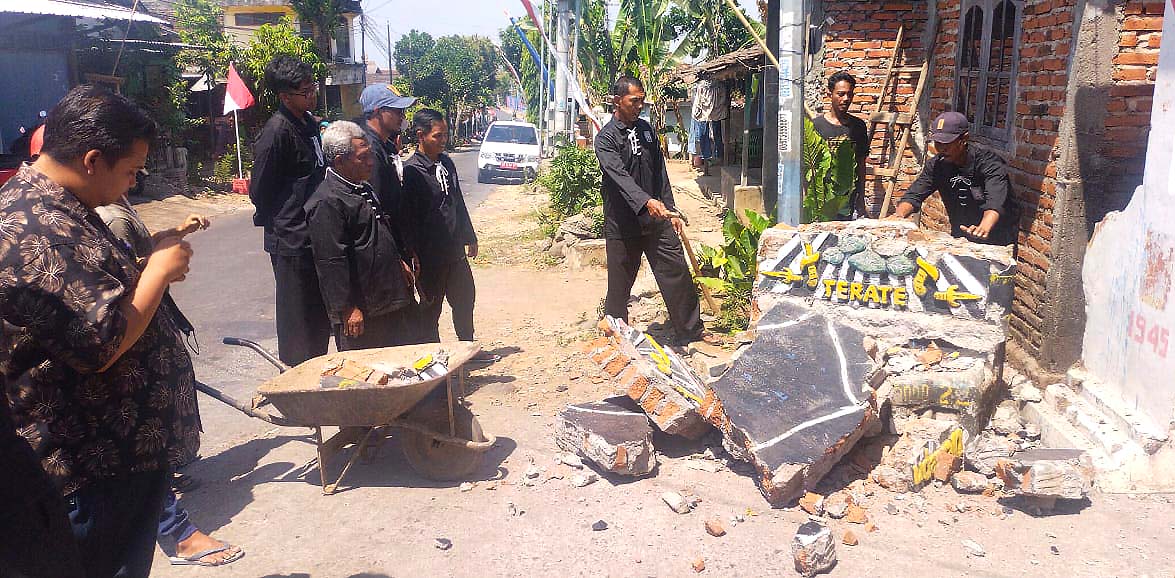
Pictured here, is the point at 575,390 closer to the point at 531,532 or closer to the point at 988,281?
the point at 531,532

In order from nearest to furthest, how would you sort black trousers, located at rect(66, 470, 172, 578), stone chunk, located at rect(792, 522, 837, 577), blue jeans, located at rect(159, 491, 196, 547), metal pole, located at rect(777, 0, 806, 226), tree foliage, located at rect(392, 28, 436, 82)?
black trousers, located at rect(66, 470, 172, 578) → stone chunk, located at rect(792, 522, 837, 577) → blue jeans, located at rect(159, 491, 196, 547) → metal pole, located at rect(777, 0, 806, 226) → tree foliage, located at rect(392, 28, 436, 82)

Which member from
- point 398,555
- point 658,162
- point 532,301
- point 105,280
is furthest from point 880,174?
point 105,280

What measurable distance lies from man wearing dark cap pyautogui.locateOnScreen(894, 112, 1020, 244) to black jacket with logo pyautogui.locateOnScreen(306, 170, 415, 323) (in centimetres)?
309

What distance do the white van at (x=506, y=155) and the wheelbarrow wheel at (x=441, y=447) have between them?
16912 millimetres

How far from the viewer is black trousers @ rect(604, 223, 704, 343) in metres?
5.75

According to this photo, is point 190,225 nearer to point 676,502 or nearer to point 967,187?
point 676,502

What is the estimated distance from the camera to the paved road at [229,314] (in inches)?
202

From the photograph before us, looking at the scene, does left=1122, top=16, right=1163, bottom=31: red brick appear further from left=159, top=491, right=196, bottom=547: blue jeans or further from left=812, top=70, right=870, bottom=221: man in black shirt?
left=159, top=491, right=196, bottom=547: blue jeans

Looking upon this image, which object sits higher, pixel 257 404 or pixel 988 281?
pixel 988 281

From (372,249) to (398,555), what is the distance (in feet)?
5.05

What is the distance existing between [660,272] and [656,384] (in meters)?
1.75

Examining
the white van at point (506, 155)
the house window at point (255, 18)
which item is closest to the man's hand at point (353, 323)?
the white van at point (506, 155)

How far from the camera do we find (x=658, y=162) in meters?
5.88

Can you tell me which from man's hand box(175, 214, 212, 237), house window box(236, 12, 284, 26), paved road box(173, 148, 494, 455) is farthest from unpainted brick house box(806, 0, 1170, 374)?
house window box(236, 12, 284, 26)
